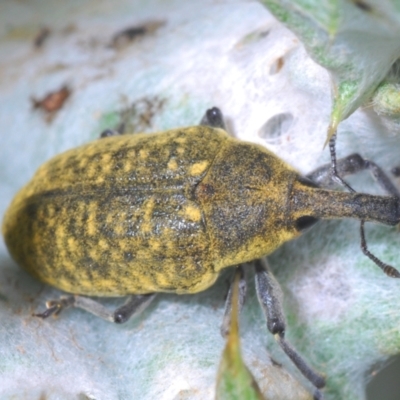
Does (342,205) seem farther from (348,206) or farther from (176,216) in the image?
(176,216)

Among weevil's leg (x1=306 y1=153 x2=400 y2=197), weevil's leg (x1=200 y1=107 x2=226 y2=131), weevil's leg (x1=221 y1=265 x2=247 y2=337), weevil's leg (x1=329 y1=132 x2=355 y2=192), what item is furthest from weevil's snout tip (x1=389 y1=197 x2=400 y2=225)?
weevil's leg (x1=200 y1=107 x2=226 y2=131)

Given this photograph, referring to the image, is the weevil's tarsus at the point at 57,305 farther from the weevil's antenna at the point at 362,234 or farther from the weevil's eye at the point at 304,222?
the weevil's antenna at the point at 362,234

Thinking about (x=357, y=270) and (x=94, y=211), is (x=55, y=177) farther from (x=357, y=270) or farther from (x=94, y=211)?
(x=357, y=270)

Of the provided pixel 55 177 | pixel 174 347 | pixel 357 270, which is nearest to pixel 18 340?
pixel 174 347

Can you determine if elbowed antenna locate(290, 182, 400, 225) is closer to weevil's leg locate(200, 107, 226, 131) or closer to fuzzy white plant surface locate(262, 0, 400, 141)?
weevil's leg locate(200, 107, 226, 131)

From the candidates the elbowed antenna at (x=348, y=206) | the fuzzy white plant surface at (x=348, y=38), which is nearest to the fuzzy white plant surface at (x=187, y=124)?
the fuzzy white plant surface at (x=348, y=38)

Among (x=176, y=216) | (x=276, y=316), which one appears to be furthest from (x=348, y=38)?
(x=276, y=316)
